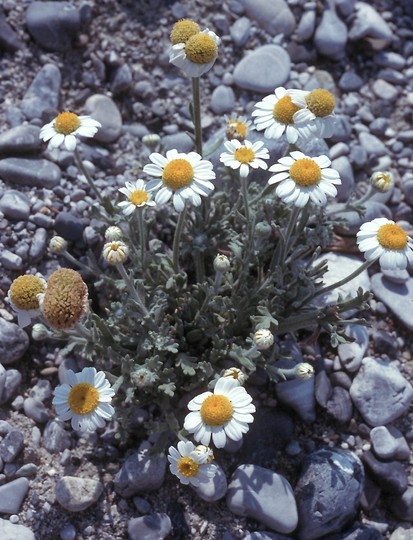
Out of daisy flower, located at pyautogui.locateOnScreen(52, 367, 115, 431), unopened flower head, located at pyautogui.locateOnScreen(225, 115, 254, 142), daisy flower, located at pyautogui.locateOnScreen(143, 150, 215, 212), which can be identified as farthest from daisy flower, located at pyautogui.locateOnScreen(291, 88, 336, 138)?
daisy flower, located at pyautogui.locateOnScreen(52, 367, 115, 431)

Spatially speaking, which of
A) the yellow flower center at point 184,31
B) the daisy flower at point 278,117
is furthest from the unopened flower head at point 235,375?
the yellow flower center at point 184,31

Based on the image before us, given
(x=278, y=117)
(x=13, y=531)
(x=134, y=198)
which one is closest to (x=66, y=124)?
(x=134, y=198)

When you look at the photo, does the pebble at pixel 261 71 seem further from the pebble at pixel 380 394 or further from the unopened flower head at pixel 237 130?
the pebble at pixel 380 394

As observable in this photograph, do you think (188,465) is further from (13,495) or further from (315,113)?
(315,113)

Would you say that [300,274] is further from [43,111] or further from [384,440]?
[43,111]

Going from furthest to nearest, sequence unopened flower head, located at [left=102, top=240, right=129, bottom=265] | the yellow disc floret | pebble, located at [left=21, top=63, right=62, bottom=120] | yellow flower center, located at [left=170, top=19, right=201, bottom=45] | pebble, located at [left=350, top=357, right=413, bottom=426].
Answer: pebble, located at [left=21, top=63, right=62, bottom=120], pebble, located at [left=350, top=357, right=413, bottom=426], yellow flower center, located at [left=170, top=19, right=201, bottom=45], unopened flower head, located at [left=102, top=240, right=129, bottom=265], the yellow disc floret

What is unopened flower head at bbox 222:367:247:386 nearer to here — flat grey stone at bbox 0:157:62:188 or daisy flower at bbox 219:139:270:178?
daisy flower at bbox 219:139:270:178

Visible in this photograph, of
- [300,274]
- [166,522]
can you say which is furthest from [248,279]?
[166,522]
